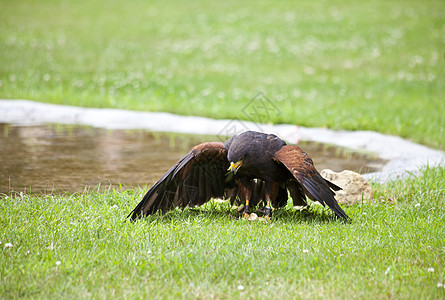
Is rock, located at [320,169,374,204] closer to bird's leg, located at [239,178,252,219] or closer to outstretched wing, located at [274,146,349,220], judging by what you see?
outstretched wing, located at [274,146,349,220]

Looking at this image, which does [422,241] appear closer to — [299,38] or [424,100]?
[424,100]

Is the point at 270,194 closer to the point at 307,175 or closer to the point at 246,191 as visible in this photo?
the point at 246,191

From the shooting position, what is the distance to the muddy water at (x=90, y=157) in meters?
5.67

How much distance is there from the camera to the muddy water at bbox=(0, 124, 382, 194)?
5.67m

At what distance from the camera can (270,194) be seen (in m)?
4.70

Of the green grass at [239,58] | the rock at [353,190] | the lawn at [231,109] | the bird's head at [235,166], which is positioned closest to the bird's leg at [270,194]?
the lawn at [231,109]

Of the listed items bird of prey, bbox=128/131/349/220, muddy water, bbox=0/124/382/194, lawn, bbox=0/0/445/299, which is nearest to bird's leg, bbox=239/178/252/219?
bird of prey, bbox=128/131/349/220

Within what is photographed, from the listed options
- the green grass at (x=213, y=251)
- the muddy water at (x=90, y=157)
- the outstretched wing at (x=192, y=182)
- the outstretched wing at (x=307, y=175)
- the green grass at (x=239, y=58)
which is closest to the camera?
the green grass at (x=213, y=251)

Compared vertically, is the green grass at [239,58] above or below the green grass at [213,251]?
above

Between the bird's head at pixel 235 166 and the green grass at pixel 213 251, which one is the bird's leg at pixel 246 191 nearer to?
the green grass at pixel 213 251

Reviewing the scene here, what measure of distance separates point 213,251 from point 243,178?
106cm

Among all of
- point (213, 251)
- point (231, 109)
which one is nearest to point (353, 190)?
point (213, 251)

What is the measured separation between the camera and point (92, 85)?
1134 centimetres

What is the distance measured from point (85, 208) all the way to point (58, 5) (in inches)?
701
